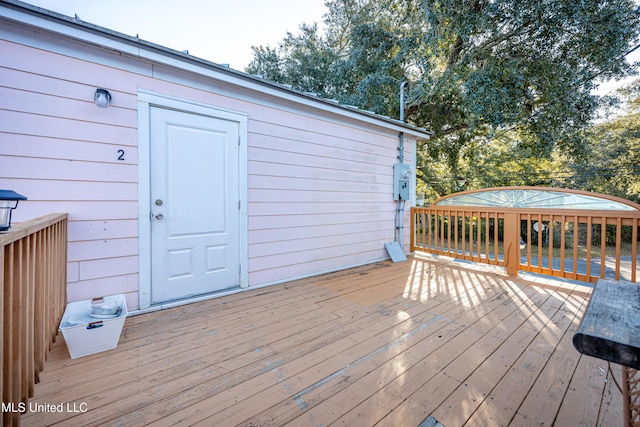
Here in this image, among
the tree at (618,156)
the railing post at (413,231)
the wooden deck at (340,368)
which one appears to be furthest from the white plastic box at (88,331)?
the tree at (618,156)

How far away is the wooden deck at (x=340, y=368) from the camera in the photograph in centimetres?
140

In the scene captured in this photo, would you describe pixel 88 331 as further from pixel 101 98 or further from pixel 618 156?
pixel 618 156

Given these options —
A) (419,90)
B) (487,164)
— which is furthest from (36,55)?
(487,164)

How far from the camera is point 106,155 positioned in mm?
2377

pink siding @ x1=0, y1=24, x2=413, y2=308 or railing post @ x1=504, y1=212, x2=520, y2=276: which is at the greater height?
pink siding @ x1=0, y1=24, x2=413, y2=308

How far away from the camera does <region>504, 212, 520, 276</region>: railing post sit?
375 centimetres

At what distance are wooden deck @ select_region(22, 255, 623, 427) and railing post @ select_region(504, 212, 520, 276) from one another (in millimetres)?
919

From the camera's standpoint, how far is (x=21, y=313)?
4.03 feet

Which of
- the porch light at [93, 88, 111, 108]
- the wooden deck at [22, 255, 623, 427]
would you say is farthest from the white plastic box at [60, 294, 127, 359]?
the porch light at [93, 88, 111, 108]

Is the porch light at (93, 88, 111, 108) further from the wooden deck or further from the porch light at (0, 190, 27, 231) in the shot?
the wooden deck

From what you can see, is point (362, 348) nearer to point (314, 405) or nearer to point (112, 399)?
point (314, 405)

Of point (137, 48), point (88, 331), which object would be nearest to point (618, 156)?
point (137, 48)

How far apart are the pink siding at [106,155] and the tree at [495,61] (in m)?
4.59

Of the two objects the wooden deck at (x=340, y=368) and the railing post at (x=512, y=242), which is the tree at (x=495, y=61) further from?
the wooden deck at (x=340, y=368)
